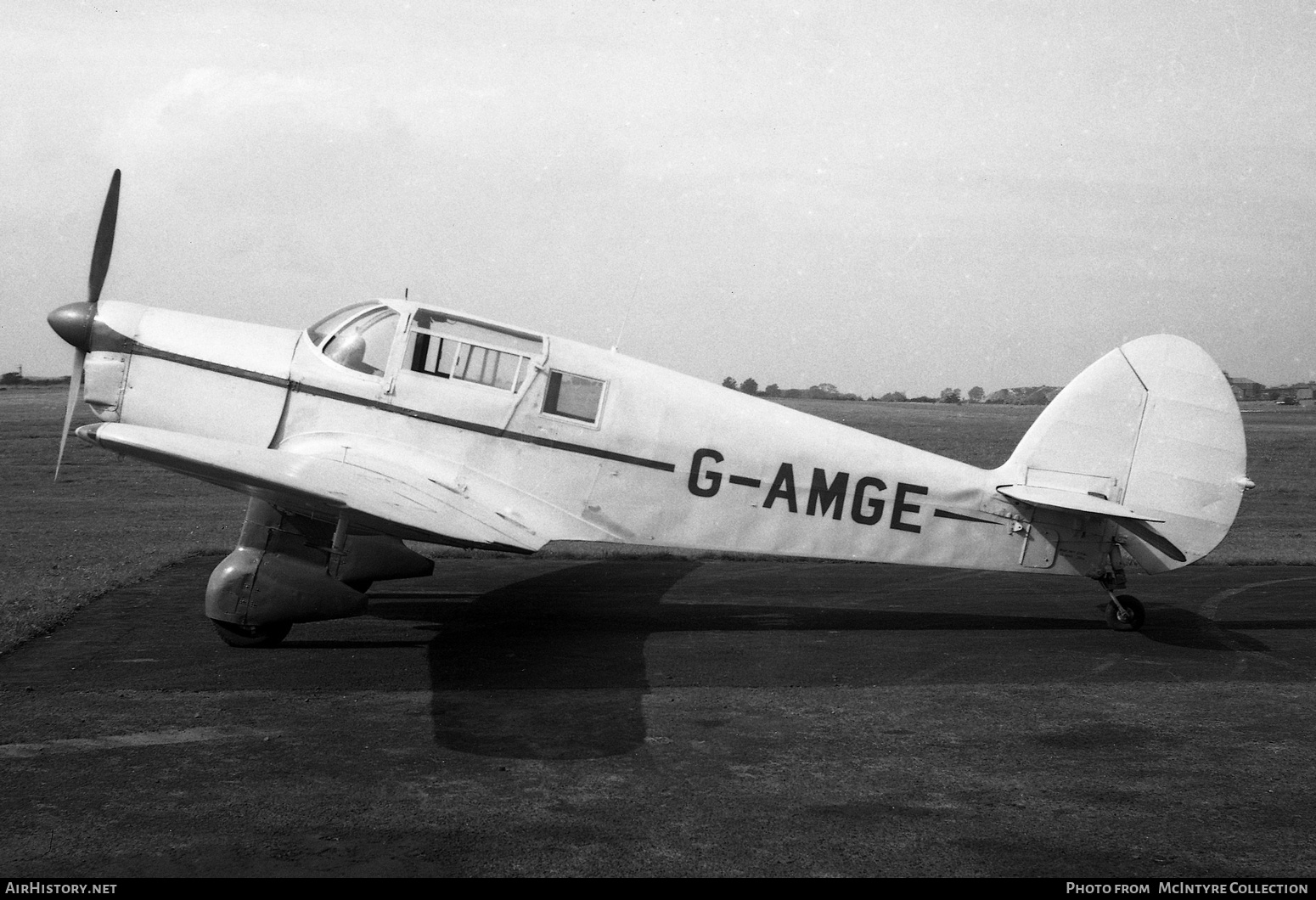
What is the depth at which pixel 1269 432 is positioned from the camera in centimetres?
4744

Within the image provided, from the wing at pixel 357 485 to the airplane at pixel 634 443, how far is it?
1.6 inches

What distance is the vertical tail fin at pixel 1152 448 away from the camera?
8.45m

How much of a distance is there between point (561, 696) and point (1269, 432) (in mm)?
50863

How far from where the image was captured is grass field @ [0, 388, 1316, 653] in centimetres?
935

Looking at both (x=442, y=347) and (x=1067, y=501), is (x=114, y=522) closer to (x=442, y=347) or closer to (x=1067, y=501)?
(x=442, y=347)

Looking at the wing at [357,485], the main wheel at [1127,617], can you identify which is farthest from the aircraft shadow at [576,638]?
the wing at [357,485]

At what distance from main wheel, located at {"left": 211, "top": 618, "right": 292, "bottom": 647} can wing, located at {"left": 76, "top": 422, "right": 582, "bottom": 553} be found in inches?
36.9

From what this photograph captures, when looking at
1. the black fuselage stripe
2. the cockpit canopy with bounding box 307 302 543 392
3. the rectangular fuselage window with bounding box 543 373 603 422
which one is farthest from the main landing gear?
the black fuselage stripe

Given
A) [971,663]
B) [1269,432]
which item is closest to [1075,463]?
[971,663]

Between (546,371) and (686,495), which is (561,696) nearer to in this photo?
(686,495)

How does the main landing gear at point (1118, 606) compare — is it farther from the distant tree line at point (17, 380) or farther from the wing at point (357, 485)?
the distant tree line at point (17, 380)

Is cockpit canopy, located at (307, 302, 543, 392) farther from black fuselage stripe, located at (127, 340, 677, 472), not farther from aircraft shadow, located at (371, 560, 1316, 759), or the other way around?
aircraft shadow, located at (371, 560, 1316, 759)

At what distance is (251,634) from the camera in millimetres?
7387

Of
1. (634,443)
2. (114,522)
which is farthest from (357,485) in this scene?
(114,522)
